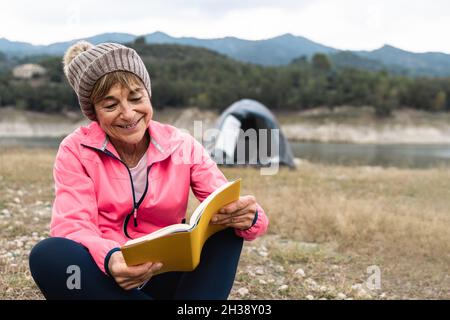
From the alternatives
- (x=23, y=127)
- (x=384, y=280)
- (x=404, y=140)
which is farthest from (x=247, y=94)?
(x=384, y=280)

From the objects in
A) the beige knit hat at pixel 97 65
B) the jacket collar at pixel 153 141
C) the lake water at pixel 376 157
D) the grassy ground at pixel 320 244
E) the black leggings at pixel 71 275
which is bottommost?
the lake water at pixel 376 157

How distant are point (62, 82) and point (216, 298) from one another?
61382 mm

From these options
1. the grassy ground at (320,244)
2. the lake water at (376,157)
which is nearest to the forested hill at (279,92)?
the lake water at (376,157)

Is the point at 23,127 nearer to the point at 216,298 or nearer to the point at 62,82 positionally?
the point at 62,82

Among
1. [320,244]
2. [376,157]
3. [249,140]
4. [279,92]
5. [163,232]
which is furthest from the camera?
[279,92]

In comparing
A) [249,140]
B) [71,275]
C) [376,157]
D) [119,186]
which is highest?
[119,186]

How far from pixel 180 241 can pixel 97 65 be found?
827 millimetres

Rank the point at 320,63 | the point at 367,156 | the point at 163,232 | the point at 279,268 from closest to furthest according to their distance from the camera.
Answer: the point at 163,232, the point at 279,268, the point at 367,156, the point at 320,63

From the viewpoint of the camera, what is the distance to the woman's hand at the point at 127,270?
1847mm

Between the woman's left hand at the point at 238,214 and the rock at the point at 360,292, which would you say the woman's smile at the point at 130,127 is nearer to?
the woman's left hand at the point at 238,214

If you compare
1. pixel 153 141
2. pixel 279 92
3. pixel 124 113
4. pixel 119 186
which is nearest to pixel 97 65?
pixel 124 113

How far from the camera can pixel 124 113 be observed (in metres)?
2.20

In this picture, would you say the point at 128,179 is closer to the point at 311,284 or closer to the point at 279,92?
the point at 311,284

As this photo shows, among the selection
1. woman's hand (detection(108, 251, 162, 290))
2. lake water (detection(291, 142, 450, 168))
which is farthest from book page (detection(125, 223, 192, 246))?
lake water (detection(291, 142, 450, 168))
